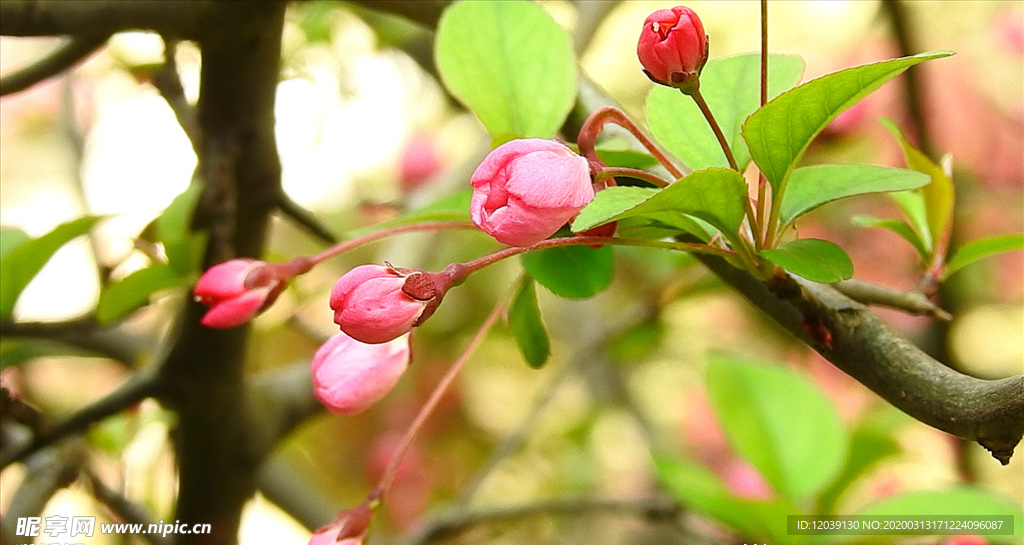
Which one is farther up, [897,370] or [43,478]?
[897,370]

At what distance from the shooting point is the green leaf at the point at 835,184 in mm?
350

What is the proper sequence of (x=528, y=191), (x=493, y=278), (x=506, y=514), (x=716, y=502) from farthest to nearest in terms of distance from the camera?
(x=493, y=278) → (x=506, y=514) → (x=716, y=502) → (x=528, y=191)

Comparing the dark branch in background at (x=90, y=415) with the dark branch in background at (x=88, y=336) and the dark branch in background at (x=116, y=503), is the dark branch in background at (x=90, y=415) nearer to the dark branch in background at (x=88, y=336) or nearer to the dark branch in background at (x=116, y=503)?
the dark branch in background at (x=88, y=336)

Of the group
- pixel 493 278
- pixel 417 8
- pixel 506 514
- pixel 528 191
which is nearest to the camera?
pixel 528 191

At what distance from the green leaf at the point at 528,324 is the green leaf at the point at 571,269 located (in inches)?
1.8

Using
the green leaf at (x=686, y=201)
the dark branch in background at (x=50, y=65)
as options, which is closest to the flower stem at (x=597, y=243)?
the green leaf at (x=686, y=201)

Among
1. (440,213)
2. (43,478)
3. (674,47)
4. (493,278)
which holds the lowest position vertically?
(493,278)

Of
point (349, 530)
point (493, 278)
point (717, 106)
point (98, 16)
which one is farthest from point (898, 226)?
point (493, 278)

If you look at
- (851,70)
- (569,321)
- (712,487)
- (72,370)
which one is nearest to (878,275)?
(569,321)

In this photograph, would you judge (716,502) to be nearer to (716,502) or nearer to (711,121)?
(716,502)

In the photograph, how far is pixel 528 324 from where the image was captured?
455 mm

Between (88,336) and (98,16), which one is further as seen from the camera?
(88,336)

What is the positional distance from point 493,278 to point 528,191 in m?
1.50

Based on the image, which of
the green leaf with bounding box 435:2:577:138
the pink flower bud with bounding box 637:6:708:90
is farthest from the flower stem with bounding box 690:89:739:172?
the green leaf with bounding box 435:2:577:138
